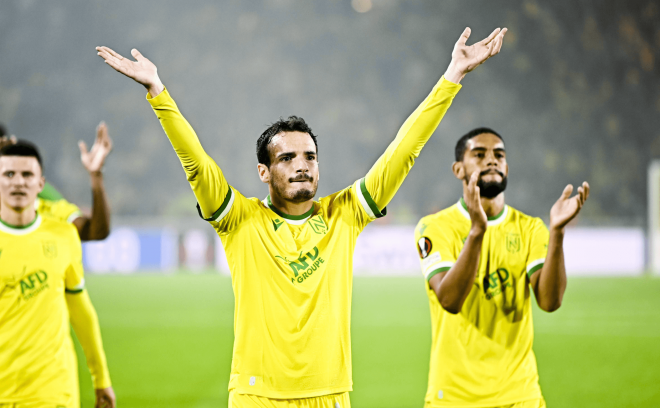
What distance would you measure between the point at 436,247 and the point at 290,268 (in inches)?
49.5

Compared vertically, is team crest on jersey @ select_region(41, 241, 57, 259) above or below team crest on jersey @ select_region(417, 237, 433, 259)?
below

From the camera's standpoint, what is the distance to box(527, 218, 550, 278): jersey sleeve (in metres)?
4.10

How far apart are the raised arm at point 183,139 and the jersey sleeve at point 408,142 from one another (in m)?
0.76

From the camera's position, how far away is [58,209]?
16.9ft

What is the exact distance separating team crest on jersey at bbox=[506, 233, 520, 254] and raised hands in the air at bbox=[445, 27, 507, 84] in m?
1.28

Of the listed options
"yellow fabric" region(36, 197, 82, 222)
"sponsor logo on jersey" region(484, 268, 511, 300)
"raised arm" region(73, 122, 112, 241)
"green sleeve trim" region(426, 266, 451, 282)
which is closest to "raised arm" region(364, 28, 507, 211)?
"green sleeve trim" region(426, 266, 451, 282)

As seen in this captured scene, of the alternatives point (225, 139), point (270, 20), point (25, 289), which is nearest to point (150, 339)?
point (25, 289)

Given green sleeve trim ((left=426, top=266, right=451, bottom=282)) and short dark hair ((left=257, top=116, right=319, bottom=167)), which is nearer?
short dark hair ((left=257, top=116, right=319, bottom=167))

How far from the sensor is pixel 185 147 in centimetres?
303

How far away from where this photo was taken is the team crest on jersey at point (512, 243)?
13.8 ft

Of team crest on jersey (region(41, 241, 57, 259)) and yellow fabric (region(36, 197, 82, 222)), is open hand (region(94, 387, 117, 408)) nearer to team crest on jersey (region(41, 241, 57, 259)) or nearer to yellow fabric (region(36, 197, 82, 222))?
team crest on jersey (region(41, 241, 57, 259))

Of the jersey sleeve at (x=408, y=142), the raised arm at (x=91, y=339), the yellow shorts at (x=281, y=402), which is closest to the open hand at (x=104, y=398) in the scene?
the raised arm at (x=91, y=339)

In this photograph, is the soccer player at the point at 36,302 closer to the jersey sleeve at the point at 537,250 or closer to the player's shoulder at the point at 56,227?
the player's shoulder at the point at 56,227

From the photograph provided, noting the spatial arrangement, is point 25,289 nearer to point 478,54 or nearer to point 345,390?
point 345,390
